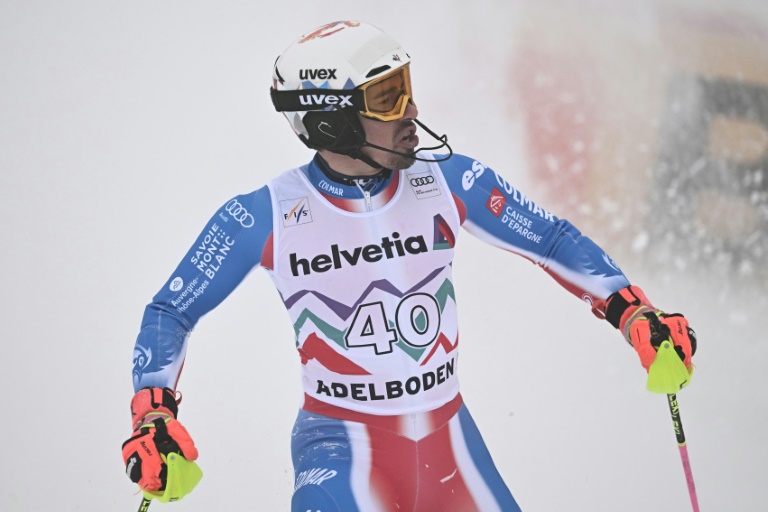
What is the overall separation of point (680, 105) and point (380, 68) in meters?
3.19

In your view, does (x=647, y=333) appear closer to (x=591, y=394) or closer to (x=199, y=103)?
(x=591, y=394)

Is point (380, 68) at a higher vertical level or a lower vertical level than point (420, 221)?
higher

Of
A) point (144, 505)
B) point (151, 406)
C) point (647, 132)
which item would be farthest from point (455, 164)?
point (647, 132)

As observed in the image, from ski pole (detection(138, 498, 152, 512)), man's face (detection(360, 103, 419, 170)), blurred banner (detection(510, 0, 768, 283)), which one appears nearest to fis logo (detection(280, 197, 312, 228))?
man's face (detection(360, 103, 419, 170))

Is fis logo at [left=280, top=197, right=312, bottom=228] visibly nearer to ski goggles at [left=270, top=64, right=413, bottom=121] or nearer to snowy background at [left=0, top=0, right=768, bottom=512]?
ski goggles at [left=270, top=64, right=413, bottom=121]

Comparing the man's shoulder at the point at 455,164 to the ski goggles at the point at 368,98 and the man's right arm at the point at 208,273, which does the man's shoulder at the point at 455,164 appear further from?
the man's right arm at the point at 208,273

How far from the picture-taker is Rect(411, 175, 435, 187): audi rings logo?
3.72 metres

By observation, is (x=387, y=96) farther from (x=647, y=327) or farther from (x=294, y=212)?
(x=647, y=327)

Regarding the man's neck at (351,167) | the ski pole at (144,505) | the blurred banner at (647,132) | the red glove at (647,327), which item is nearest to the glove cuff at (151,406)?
the ski pole at (144,505)

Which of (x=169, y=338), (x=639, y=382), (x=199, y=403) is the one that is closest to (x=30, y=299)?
(x=199, y=403)

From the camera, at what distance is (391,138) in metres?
3.60

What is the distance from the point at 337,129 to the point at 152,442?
1.12 metres

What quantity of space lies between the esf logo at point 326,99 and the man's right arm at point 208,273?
34 cm

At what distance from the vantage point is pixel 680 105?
6.26 metres
